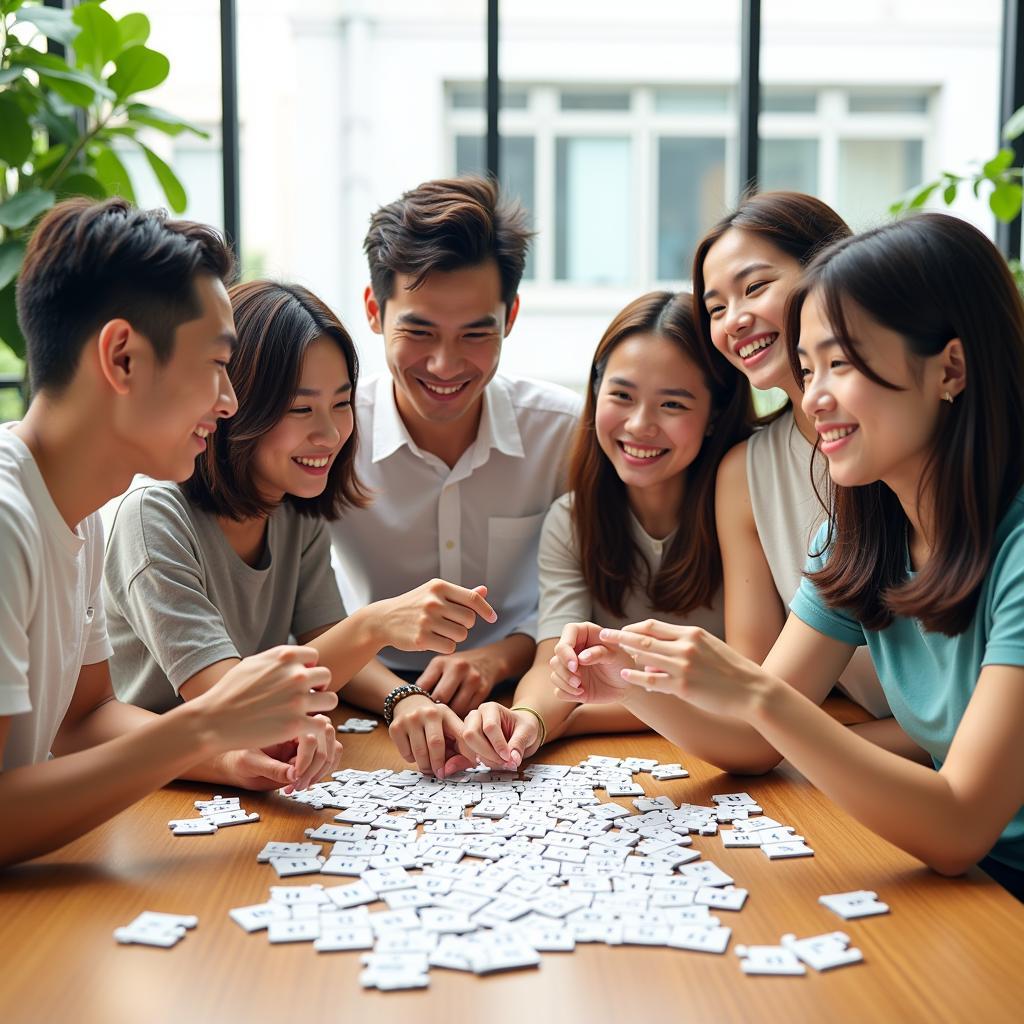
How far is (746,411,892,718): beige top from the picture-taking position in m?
2.27

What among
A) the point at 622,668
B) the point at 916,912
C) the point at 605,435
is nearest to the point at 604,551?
the point at 605,435

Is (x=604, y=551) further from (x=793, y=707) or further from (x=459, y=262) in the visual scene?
(x=793, y=707)

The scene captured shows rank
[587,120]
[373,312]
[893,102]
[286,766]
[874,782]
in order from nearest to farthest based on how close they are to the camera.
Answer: [874,782], [286,766], [373,312], [587,120], [893,102]

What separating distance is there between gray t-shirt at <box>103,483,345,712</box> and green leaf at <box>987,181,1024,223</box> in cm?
248

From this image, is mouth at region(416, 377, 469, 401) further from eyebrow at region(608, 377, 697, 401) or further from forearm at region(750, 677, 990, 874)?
forearm at region(750, 677, 990, 874)

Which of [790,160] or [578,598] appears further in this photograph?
[790,160]

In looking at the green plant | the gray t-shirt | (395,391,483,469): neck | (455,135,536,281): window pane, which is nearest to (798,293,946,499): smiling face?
the gray t-shirt

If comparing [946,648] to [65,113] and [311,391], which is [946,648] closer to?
[311,391]

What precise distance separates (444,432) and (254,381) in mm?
781

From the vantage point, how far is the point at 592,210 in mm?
9531

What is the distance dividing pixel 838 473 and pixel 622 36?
855cm

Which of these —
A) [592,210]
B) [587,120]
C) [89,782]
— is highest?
[587,120]

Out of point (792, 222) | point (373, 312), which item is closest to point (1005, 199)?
point (792, 222)

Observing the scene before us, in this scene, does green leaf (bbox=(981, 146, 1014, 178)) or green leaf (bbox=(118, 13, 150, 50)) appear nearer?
green leaf (bbox=(118, 13, 150, 50))
